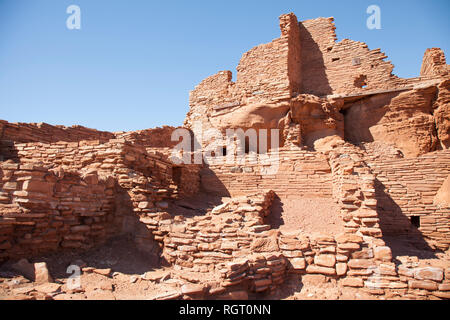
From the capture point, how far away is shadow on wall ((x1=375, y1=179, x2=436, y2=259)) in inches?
263

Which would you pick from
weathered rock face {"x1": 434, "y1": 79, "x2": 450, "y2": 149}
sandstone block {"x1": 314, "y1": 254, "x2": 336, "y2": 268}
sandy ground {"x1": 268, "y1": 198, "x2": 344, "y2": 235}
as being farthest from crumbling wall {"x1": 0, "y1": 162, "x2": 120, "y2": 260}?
weathered rock face {"x1": 434, "y1": 79, "x2": 450, "y2": 149}

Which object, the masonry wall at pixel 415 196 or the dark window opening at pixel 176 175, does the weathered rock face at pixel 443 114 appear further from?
the dark window opening at pixel 176 175

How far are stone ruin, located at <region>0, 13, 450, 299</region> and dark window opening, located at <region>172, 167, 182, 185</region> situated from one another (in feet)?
0.49

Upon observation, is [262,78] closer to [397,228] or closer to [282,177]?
[282,177]

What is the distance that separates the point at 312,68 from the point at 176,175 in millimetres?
8926

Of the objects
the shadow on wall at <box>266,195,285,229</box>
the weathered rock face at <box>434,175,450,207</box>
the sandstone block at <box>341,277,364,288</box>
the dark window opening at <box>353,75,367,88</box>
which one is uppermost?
the dark window opening at <box>353,75,367,88</box>

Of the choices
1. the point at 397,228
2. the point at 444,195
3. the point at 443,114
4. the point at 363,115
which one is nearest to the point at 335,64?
the point at 363,115

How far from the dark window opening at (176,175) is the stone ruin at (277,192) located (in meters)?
0.15

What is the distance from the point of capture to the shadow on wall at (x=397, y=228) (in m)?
6.68

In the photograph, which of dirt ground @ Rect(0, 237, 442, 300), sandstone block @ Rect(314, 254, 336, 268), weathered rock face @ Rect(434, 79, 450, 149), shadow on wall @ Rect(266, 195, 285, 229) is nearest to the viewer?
dirt ground @ Rect(0, 237, 442, 300)

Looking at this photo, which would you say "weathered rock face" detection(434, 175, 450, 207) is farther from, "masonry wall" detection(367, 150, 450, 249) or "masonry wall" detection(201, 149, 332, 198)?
"masonry wall" detection(201, 149, 332, 198)

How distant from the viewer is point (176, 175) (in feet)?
28.9

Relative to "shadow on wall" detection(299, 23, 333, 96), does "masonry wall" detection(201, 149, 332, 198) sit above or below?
below

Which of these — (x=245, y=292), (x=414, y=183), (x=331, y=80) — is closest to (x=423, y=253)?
(x=414, y=183)
